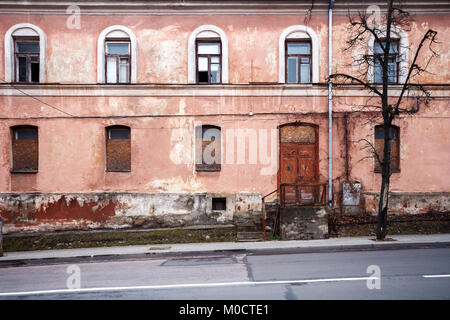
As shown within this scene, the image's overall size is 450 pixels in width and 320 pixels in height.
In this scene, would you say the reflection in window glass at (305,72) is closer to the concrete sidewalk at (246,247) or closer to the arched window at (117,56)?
the concrete sidewalk at (246,247)

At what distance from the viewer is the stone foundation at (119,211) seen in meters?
13.1

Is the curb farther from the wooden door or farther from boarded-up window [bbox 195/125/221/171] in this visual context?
boarded-up window [bbox 195/125/221/171]

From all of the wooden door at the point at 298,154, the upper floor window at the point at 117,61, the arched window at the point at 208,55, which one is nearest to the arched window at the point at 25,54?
the upper floor window at the point at 117,61

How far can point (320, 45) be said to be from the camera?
13.4 m

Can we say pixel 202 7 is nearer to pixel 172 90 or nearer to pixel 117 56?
pixel 172 90

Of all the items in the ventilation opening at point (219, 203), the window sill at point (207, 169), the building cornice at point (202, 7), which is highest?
the building cornice at point (202, 7)

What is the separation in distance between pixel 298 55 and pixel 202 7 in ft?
14.3

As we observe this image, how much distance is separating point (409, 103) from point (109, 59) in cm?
1239

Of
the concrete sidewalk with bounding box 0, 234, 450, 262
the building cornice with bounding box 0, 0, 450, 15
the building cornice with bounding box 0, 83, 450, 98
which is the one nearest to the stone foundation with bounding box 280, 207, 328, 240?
the concrete sidewalk with bounding box 0, 234, 450, 262

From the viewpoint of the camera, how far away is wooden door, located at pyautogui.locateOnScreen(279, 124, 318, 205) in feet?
44.1

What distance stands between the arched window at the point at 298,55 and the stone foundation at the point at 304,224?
5.32 metres

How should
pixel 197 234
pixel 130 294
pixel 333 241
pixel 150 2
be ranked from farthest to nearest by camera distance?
pixel 150 2
pixel 197 234
pixel 333 241
pixel 130 294
